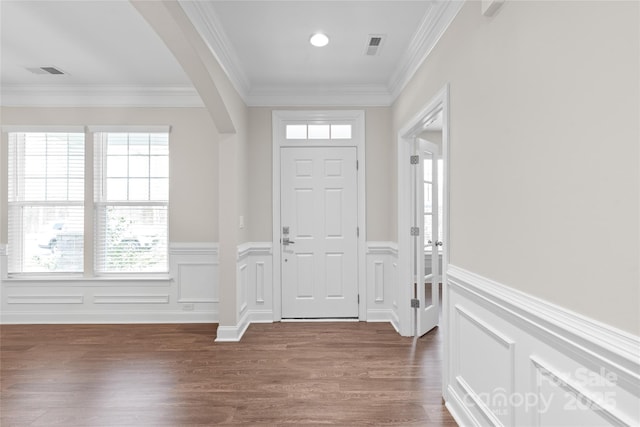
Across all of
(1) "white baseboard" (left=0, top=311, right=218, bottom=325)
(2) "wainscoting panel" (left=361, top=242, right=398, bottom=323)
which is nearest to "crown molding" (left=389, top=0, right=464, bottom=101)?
(2) "wainscoting panel" (left=361, top=242, right=398, bottom=323)

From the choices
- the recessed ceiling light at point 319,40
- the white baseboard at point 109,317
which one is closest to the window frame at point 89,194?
the white baseboard at point 109,317

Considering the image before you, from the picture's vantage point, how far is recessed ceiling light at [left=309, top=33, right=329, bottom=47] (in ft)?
9.84

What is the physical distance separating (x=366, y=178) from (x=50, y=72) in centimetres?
354

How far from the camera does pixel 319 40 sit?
10.0ft

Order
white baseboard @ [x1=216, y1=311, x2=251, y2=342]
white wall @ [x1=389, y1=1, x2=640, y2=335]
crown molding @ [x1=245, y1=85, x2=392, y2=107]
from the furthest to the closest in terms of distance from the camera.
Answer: crown molding @ [x1=245, y1=85, x2=392, y2=107], white baseboard @ [x1=216, y1=311, x2=251, y2=342], white wall @ [x1=389, y1=1, x2=640, y2=335]

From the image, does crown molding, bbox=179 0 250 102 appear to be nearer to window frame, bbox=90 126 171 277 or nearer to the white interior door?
window frame, bbox=90 126 171 277

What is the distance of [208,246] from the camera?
4.23 m

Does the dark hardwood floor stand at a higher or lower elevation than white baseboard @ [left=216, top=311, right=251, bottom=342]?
lower

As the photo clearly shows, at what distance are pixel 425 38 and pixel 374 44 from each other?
0.48 meters

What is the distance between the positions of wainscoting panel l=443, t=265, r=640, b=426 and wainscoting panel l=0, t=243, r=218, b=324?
289 cm

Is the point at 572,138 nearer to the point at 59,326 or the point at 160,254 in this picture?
the point at 160,254

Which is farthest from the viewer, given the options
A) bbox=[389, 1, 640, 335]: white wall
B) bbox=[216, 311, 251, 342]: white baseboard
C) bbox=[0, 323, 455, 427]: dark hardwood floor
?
bbox=[216, 311, 251, 342]: white baseboard

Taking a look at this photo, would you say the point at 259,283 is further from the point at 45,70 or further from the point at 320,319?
the point at 45,70

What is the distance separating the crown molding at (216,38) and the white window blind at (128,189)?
48.9 inches
